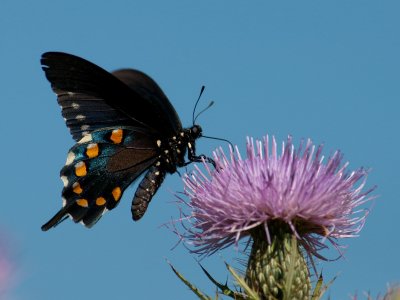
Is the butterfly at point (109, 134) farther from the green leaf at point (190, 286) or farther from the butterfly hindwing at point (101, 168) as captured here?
the green leaf at point (190, 286)

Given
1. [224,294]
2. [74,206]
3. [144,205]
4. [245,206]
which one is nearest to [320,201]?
[245,206]

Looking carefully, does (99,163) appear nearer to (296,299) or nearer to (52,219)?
(52,219)

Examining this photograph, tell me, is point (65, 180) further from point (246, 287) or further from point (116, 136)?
point (246, 287)

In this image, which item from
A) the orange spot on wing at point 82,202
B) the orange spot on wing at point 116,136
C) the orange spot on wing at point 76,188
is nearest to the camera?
the orange spot on wing at point 82,202

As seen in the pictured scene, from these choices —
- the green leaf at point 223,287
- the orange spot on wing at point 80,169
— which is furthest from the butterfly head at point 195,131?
the green leaf at point 223,287

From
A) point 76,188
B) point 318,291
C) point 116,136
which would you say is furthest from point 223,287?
point 116,136
